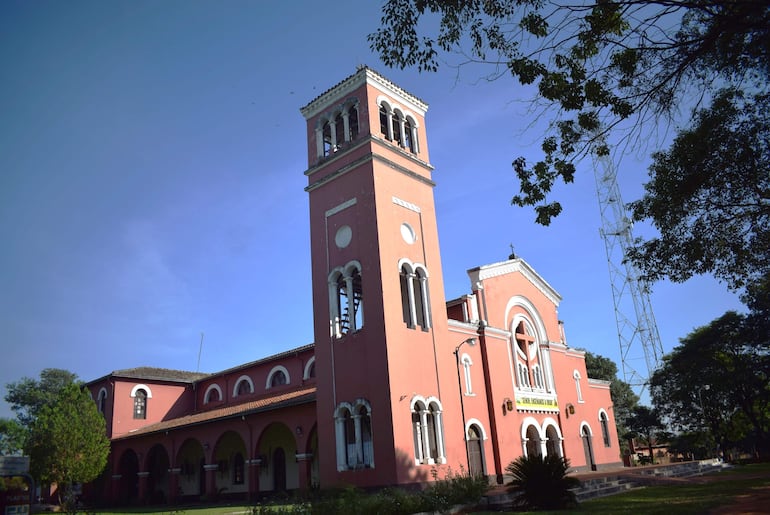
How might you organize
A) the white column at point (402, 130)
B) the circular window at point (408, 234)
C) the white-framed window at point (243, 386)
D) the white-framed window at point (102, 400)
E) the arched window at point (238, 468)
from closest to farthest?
1. the circular window at point (408, 234)
2. the white column at point (402, 130)
3. the arched window at point (238, 468)
4. the white-framed window at point (243, 386)
5. the white-framed window at point (102, 400)

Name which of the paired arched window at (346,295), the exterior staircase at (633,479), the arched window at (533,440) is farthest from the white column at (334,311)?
the arched window at (533,440)

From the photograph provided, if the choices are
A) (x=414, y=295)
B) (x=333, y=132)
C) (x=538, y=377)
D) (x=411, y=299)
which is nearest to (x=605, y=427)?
(x=538, y=377)

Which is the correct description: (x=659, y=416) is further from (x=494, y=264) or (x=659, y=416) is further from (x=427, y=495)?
(x=427, y=495)

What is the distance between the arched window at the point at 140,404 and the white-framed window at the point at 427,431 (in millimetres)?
21817

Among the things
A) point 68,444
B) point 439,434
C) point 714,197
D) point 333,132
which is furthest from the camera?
point 68,444

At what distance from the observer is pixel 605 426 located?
31125 mm

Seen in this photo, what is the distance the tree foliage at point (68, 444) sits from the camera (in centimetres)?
2802

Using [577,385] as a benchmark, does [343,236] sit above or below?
above

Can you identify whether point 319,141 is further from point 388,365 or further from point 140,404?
point 140,404

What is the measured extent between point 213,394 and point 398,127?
2041cm

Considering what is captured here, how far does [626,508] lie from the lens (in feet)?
43.0

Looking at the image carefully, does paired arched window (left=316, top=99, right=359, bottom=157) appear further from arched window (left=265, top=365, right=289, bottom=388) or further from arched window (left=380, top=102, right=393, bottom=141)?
arched window (left=265, top=365, right=289, bottom=388)

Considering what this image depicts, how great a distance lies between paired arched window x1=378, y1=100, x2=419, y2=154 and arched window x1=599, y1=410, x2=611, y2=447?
18.2 meters

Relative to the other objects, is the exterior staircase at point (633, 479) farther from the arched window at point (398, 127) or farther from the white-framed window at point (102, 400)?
the white-framed window at point (102, 400)
